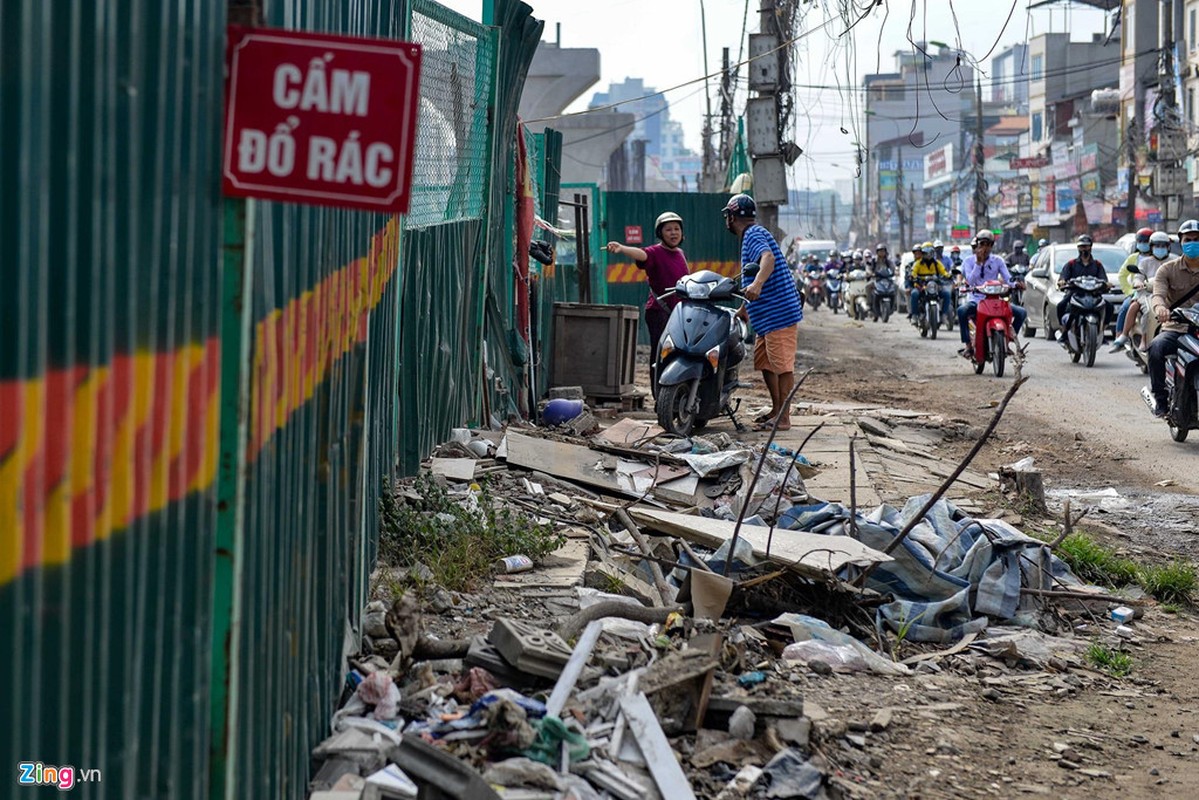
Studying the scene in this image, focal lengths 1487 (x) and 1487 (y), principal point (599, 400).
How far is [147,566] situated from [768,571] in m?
3.92

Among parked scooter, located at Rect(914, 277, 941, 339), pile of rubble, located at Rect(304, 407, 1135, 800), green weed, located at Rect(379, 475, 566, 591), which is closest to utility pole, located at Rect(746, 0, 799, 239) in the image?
parked scooter, located at Rect(914, 277, 941, 339)

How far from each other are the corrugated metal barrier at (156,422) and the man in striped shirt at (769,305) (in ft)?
24.1

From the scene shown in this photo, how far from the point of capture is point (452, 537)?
5.69 metres

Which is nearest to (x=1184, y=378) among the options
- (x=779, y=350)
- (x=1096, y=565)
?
(x=779, y=350)

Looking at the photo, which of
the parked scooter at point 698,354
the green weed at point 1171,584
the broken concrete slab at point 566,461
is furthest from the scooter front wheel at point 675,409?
the green weed at point 1171,584

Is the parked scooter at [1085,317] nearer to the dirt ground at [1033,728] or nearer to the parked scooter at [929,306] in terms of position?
the parked scooter at [929,306]

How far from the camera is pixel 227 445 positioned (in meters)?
2.38

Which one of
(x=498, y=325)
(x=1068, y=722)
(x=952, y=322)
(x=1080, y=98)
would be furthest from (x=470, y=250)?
(x=1080, y=98)

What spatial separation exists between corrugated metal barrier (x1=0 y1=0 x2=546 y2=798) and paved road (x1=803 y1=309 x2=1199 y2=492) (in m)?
7.31

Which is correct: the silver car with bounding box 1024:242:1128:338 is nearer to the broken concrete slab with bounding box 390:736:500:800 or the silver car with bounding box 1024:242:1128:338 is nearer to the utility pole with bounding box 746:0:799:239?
the utility pole with bounding box 746:0:799:239

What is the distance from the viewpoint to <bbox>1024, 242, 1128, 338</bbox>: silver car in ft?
78.8

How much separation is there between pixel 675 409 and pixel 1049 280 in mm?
16308

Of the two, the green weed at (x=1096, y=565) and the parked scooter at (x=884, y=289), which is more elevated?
the parked scooter at (x=884, y=289)
